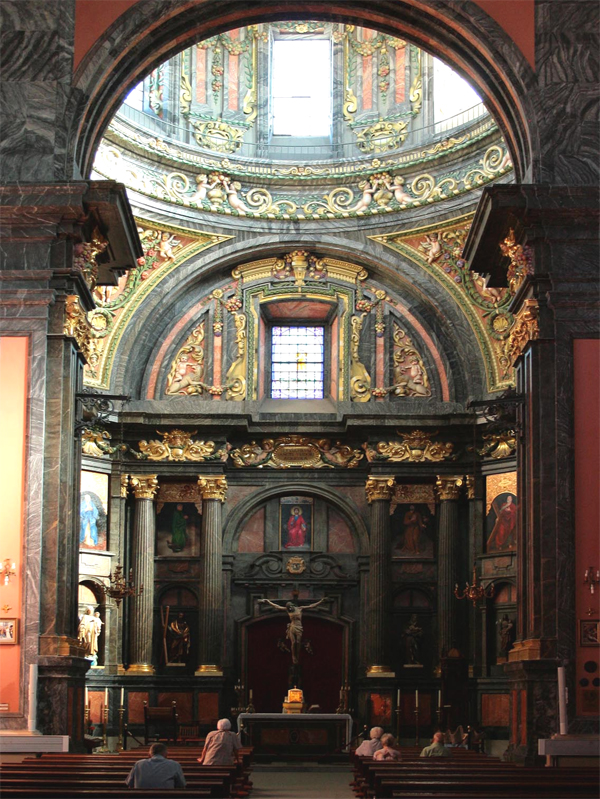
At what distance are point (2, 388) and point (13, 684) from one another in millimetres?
4081

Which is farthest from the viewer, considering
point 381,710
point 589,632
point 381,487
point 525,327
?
point 381,487

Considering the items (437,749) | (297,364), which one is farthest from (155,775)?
(297,364)

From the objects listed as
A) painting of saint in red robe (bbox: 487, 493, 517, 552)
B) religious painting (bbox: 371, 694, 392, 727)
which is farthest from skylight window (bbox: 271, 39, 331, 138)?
religious painting (bbox: 371, 694, 392, 727)

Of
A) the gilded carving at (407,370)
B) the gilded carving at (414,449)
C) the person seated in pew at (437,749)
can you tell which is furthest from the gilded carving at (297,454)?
the person seated in pew at (437,749)

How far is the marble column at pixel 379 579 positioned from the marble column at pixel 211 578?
3539 millimetres

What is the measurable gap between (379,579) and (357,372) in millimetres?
5188

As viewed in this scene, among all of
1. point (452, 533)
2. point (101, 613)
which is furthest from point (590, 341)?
point (101, 613)

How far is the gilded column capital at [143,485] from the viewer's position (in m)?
32.6

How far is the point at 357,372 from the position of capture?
33.8 metres

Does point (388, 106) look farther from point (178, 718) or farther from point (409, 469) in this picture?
point (178, 718)

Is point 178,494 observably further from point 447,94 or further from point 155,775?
point 155,775

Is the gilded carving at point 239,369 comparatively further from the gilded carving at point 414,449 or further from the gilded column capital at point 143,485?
the gilded carving at point 414,449

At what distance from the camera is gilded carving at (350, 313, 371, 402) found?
33688 millimetres

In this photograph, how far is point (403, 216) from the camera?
33312 millimetres
